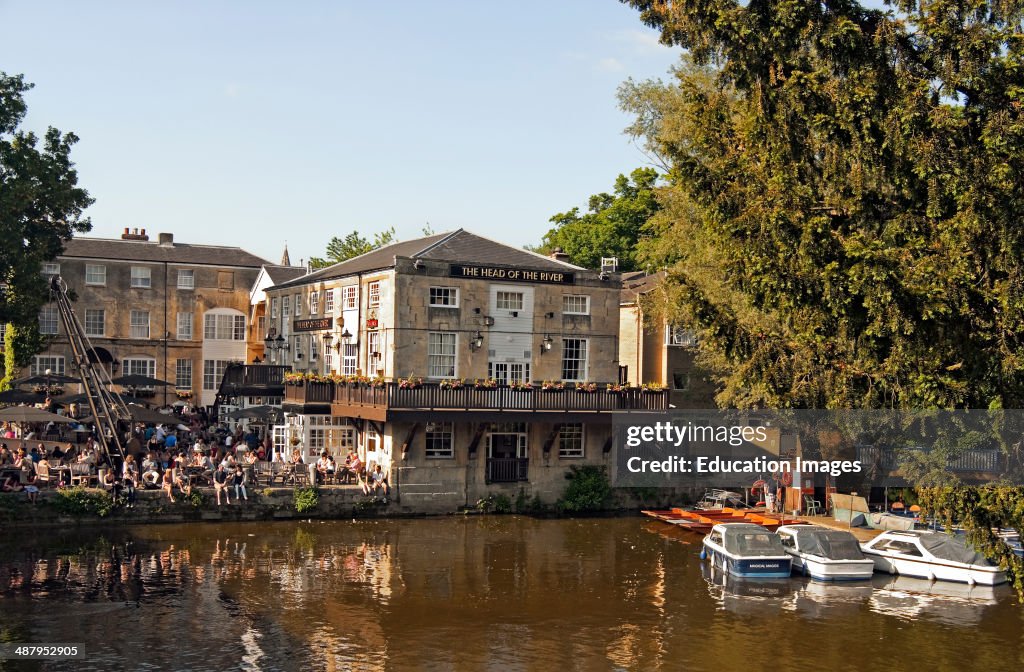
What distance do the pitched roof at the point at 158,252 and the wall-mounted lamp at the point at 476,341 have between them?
81.4 ft

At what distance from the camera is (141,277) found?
6038cm

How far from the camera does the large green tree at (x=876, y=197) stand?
56.9 feet

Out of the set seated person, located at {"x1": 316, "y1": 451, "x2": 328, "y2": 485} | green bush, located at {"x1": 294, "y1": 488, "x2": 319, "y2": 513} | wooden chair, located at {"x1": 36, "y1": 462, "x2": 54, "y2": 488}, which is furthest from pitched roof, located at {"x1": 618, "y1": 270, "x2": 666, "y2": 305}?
wooden chair, located at {"x1": 36, "y1": 462, "x2": 54, "y2": 488}

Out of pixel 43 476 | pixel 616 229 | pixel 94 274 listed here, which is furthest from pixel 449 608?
pixel 616 229

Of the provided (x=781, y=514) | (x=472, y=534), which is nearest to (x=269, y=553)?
(x=472, y=534)

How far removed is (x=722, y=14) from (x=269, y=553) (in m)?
21.2

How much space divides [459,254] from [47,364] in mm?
27766

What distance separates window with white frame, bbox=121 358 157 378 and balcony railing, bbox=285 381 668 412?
67.5 ft

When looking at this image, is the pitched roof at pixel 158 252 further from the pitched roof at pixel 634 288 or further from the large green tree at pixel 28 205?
the pitched roof at pixel 634 288

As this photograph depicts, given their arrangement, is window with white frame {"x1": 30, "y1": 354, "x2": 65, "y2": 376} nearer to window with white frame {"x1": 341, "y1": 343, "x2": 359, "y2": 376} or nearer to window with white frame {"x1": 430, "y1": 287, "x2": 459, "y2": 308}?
window with white frame {"x1": 341, "y1": 343, "x2": 359, "y2": 376}

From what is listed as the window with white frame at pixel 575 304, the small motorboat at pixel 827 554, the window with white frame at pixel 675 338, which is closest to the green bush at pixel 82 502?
the window with white frame at pixel 575 304

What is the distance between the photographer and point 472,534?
35906 mm

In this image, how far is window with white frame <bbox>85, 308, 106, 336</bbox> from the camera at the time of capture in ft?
193

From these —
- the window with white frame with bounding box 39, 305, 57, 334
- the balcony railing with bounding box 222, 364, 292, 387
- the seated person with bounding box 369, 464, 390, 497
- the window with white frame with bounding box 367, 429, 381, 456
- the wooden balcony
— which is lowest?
the seated person with bounding box 369, 464, 390, 497
